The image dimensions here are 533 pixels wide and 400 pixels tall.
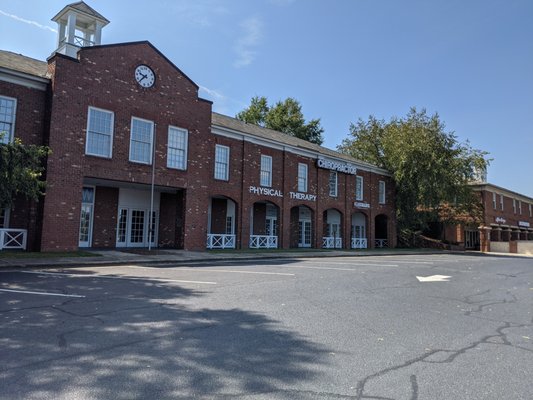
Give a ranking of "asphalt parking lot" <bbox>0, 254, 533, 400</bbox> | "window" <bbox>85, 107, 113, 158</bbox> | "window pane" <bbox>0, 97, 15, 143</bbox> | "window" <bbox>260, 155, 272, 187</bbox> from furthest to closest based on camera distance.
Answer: "window" <bbox>260, 155, 272, 187</bbox> → "window" <bbox>85, 107, 113, 158</bbox> → "window pane" <bbox>0, 97, 15, 143</bbox> → "asphalt parking lot" <bbox>0, 254, 533, 400</bbox>

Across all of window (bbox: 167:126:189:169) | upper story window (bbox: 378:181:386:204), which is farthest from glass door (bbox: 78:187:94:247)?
upper story window (bbox: 378:181:386:204)

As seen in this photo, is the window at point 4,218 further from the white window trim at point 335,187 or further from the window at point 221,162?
the white window trim at point 335,187

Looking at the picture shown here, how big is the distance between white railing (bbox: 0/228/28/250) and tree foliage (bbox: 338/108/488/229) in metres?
29.8

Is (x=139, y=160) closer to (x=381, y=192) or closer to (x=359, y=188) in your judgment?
(x=359, y=188)

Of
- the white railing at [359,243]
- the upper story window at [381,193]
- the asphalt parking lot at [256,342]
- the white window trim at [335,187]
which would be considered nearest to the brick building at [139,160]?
the white window trim at [335,187]

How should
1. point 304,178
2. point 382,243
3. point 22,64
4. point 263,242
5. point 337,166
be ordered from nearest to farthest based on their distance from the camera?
point 22,64, point 263,242, point 304,178, point 337,166, point 382,243

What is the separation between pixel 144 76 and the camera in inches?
832

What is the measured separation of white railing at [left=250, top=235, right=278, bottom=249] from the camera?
28.2 metres

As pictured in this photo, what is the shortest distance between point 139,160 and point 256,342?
16855 millimetres

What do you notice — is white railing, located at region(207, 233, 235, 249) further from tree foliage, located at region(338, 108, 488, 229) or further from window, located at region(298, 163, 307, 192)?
tree foliage, located at region(338, 108, 488, 229)

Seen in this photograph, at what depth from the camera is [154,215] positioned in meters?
24.5

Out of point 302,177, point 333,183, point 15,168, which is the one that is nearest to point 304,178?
point 302,177

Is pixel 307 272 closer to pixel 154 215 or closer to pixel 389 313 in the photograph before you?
pixel 389 313

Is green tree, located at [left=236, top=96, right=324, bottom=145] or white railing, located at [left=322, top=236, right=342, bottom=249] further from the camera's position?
green tree, located at [left=236, top=96, right=324, bottom=145]
